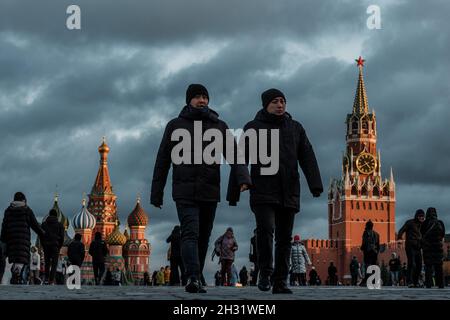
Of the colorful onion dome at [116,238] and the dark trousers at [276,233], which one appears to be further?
the colorful onion dome at [116,238]

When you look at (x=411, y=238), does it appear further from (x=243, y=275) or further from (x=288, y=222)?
(x=243, y=275)

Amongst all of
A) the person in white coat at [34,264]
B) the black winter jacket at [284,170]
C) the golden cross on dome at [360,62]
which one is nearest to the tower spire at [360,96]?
the golden cross on dome at [360,62]

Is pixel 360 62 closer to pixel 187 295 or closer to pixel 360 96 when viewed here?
pixel 360 96

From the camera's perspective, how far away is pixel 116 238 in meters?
104

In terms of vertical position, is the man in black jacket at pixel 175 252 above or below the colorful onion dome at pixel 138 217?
below

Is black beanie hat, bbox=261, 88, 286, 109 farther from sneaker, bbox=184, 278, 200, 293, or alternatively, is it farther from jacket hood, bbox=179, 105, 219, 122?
sneaker, bbox=184, 278, 200, 293

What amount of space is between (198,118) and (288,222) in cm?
134

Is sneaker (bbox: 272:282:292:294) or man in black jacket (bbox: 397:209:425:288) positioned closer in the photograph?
sneaker (bbox: 272:282:292:294)

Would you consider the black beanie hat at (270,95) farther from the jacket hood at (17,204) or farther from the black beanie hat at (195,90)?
the jacket hood at (17,204)

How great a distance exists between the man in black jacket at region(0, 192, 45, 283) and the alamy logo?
4.07 metres

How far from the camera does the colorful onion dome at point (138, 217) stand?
366 ft

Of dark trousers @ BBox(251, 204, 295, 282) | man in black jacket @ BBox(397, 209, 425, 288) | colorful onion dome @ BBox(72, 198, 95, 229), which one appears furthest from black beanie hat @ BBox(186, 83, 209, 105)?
colorful onion dome @ BBox(72, 198, 95, 229)

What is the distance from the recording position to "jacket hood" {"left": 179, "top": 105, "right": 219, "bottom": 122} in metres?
7.93
